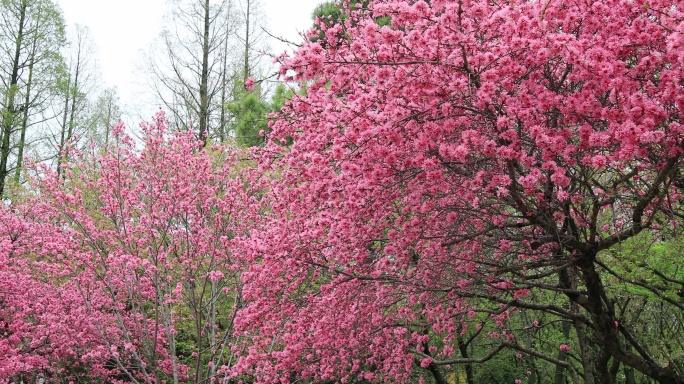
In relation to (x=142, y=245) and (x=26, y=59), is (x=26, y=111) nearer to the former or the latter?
(x=26, y=59)

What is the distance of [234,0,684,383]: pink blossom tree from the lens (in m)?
3.79

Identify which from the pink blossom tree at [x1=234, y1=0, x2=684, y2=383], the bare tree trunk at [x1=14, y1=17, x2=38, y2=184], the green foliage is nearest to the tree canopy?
the pink blossom tree at [x1=234, y1=0, x2=684, y2=383]

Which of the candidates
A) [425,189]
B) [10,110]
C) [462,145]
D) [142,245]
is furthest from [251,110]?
[462,145]

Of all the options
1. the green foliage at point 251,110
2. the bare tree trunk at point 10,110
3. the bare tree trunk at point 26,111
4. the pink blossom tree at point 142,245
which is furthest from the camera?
the bare tree trunk at point 26,111

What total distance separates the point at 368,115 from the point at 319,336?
2851 mm

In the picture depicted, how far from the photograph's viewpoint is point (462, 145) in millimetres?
4027

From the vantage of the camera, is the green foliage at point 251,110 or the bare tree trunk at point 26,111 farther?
the bare tree trunk at point 26,111

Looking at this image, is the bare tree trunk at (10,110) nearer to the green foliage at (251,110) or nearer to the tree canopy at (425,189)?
the green foliage at (251,110)

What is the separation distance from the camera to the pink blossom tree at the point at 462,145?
379 cm

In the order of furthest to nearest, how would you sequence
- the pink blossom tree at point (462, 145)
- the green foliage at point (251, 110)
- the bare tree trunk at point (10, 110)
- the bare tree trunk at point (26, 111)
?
the bare tree trunk at point (26, 111)
the bare tree trunk at point (10, 110)
the green foliage at point (251, 110)
the pink blossom tree at point (462, 145)

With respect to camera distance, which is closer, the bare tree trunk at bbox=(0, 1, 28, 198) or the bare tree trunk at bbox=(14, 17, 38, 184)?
the bare tree trunk at bbox=(0, 1, 28, 198)

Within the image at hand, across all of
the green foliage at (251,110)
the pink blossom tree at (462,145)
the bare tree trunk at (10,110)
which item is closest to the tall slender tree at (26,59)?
the bare tree trunk at (10,110)

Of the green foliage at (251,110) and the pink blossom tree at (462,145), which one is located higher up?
the green foliage at (251,110)

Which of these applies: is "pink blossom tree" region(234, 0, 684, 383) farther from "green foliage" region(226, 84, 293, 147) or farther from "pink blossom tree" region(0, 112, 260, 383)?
"green foliage" region(226, 84, 293, 147)
